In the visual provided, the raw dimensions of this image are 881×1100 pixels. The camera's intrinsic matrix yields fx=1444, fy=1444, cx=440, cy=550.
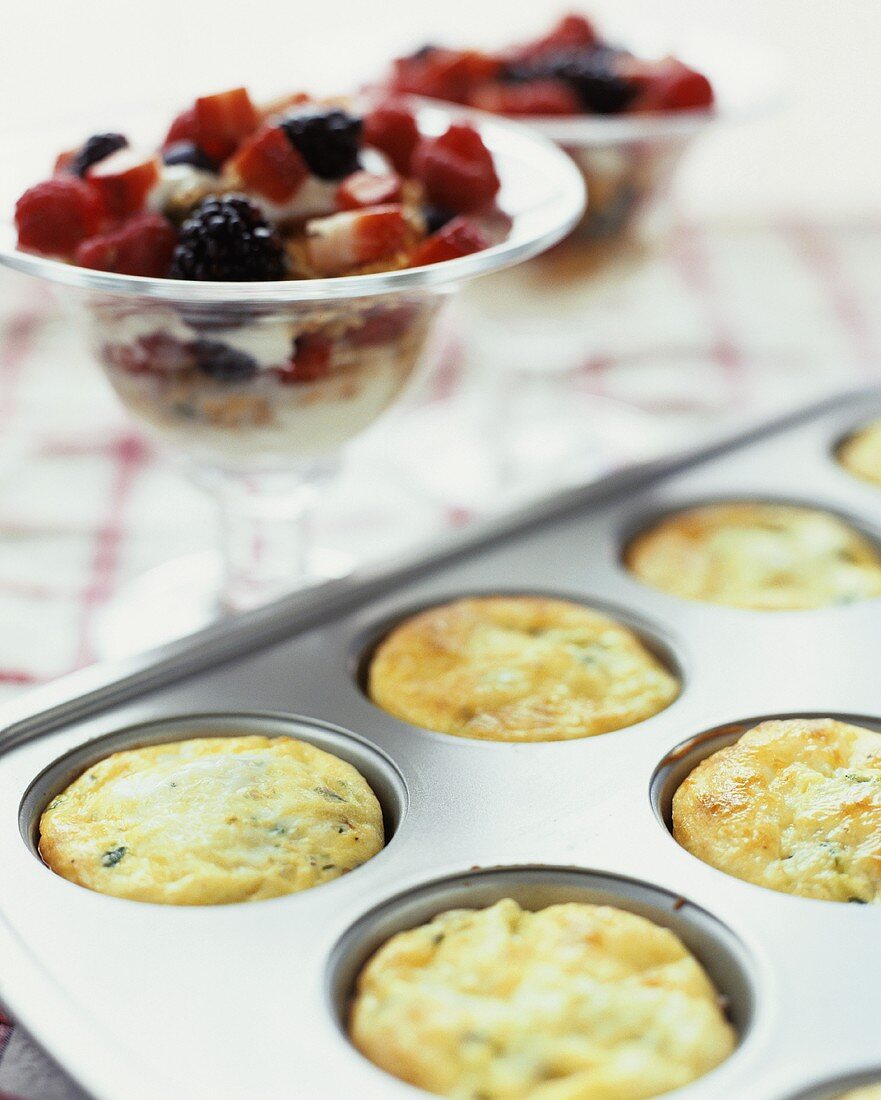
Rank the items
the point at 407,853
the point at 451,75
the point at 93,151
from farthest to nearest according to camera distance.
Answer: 1. the point at 451,75
2. the point at 93,151
3. the point at 407,853

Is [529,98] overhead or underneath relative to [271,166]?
underneath

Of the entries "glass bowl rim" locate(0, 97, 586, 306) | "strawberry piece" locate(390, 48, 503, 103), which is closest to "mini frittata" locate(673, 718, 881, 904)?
"glass bowl rim" locate(0, 97, 586, 306)

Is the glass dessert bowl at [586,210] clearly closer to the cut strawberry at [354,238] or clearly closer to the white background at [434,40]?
the white background at [434,40]

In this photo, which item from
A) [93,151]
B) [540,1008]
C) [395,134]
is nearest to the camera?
[540,1008]

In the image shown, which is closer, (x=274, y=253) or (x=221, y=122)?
(x=274, y=253)

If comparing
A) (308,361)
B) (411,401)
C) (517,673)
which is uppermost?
(308,361)

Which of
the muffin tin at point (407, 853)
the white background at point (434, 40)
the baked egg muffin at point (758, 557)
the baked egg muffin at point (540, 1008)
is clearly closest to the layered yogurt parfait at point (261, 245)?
the muffin tin at point (407, 853)

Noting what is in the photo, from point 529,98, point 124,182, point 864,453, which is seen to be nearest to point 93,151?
point 124,182

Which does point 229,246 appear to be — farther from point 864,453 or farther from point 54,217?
point 864,453
